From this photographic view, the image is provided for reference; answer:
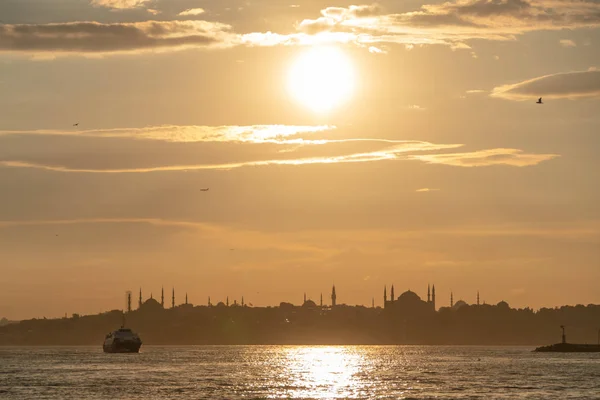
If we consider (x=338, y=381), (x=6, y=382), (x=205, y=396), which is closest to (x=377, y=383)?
(x=338, y=381)

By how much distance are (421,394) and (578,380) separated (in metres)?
50.9

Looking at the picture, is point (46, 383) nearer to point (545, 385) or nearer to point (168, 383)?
point (168, 383)

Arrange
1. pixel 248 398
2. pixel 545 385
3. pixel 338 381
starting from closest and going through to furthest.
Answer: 1. pixel 248 398
2. pixel 545 385
3. pixel 338 381

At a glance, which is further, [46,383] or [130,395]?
[46,383]

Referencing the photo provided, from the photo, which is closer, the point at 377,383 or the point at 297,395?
the point at 297,395

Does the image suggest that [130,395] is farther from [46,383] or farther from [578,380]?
[578,380]

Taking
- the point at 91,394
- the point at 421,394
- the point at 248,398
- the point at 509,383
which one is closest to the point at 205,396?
the point at 248,398

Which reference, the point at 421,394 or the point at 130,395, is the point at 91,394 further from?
the point at 421,394

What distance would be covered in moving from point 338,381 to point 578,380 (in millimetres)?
40251

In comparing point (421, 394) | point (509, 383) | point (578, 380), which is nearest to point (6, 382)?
point (421, 394)

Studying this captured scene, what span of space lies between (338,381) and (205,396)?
46.7 m

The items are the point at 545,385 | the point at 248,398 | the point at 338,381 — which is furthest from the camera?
the point at 338,381

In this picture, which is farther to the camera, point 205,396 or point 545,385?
point 545,385

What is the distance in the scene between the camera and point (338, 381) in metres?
180
